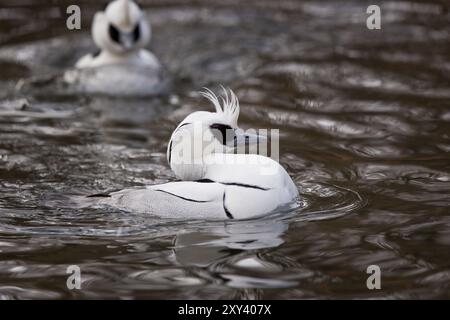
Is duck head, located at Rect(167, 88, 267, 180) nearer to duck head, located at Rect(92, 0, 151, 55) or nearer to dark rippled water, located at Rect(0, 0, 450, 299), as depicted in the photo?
dark rippled water, located at Rect(0, 0, 450, 299)

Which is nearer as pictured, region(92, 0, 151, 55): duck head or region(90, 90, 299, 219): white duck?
region(90, 90, 299, 219): white duck

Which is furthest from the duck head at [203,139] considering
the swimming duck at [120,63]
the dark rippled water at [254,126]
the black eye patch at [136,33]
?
the black eye patch at [136,33]

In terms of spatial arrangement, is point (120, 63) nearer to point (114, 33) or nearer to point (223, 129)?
point (114, 33)

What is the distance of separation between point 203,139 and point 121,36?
6.03 m

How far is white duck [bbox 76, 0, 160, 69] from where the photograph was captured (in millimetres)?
12984

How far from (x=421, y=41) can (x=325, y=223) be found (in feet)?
23.9

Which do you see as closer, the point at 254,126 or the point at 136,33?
the point at 254,126

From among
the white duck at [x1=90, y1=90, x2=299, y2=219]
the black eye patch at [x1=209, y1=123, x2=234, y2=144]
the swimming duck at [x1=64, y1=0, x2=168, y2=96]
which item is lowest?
the white duck at [x1=90, y1=90, x2=299, y2=219]

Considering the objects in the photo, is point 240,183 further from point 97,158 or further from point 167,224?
point 97,158

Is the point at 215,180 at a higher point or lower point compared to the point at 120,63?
lower

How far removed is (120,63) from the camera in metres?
13.5

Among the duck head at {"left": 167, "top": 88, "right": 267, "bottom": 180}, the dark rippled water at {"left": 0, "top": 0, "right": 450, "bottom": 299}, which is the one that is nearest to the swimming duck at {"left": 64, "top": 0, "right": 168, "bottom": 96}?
the dark rippled water at {"left": 0, "top": 0, "right": 450, "bottom": 299}

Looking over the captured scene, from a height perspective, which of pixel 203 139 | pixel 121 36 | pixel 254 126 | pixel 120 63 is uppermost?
pixel 121 36

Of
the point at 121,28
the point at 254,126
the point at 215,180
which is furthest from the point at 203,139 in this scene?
the point at 121,28
